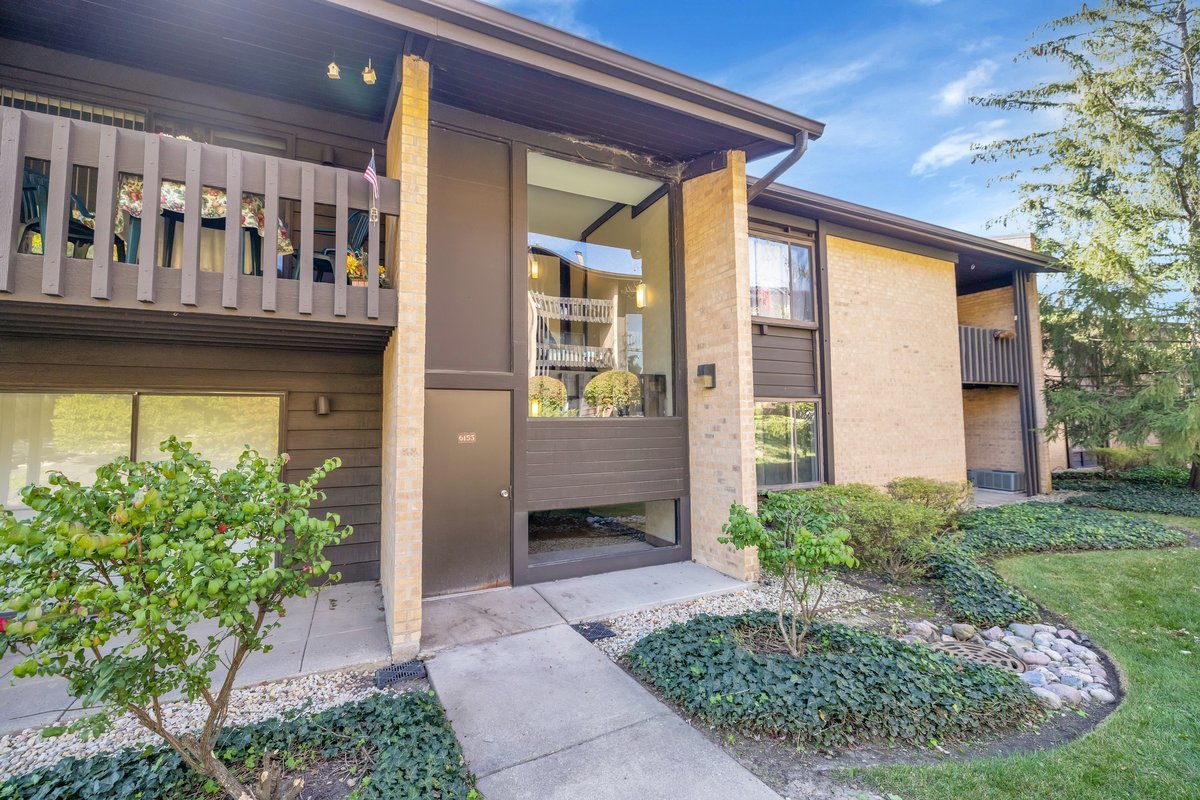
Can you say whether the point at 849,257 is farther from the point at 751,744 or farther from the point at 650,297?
the point at 751,744

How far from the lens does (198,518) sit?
1.96 m

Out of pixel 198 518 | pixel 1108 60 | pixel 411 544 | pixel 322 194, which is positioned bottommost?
pixel 411 544

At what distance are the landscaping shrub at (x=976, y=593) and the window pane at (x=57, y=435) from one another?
26.5ft

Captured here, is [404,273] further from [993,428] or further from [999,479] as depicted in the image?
[993,428]

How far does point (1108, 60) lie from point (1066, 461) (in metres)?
10.5

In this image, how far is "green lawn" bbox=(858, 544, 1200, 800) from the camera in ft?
7.86

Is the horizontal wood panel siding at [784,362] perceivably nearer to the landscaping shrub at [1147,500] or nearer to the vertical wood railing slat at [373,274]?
the vertical wood railing slat at [373,274]

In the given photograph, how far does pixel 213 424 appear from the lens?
495 cm

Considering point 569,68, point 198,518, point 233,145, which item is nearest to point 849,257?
point 569,68

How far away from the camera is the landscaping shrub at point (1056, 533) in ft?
21.7

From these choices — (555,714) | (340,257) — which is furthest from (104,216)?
(555,714)

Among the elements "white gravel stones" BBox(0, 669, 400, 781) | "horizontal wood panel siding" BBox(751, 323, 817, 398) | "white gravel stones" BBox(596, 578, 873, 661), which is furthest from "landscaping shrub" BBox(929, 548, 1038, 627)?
"white gravel stones" BBox(0, 669, 400, 781)

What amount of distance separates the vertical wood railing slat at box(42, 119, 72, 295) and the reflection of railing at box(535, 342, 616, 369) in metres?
3.66

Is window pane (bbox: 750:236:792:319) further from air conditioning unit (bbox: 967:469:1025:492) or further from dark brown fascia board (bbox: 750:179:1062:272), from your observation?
air conditioning unit (bbox: 967:469:1025:492)
